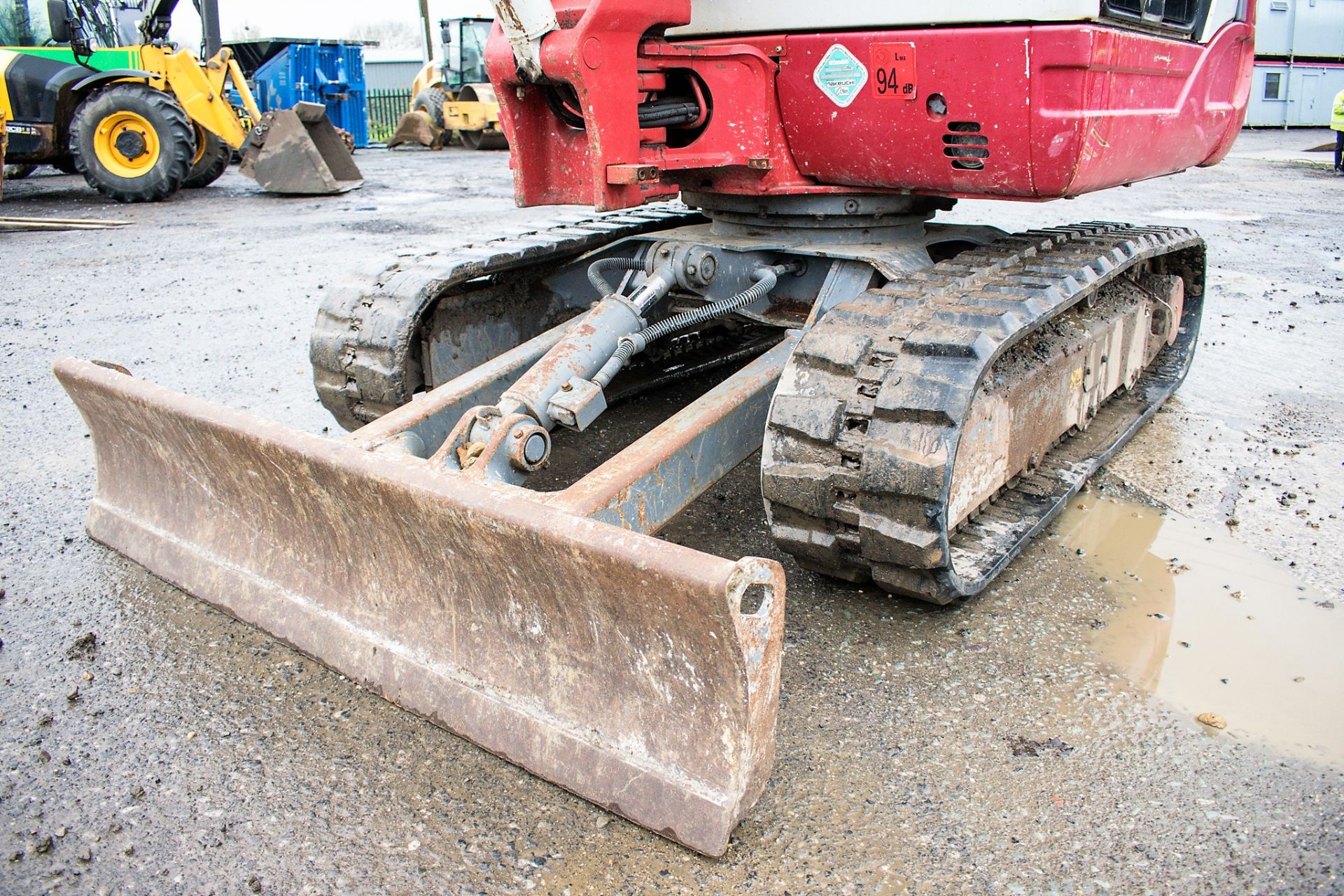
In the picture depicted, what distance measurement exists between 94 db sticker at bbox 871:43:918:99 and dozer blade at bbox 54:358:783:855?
1804 millimetres

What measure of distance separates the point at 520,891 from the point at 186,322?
579 cm

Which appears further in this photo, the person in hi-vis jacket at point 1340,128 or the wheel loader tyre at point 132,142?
the person in hi-vis jacket at point 1340,128

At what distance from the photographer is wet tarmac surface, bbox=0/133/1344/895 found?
7.14ft

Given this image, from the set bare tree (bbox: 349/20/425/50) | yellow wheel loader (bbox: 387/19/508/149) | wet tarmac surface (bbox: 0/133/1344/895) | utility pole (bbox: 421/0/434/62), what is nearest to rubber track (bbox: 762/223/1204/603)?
wet tarmac surface (bbox: 0/133/1344/895)

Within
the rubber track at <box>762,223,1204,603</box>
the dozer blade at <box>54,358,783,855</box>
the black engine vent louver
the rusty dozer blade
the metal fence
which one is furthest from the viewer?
the metal fence

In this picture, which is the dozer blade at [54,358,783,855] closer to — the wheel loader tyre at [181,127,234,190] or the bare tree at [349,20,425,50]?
the wheel loader tyre at [181,127,234,190]

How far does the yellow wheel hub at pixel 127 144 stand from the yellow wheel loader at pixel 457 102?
9.43m

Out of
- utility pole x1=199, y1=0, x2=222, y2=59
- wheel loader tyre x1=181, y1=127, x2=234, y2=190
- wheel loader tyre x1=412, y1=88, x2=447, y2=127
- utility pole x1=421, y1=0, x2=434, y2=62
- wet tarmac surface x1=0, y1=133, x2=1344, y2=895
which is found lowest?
wet tarmac surface x1=0, y1=133, x2=1344, y2=895

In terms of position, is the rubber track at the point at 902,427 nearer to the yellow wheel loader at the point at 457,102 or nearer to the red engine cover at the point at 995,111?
the red engine cover at the point at 995,111

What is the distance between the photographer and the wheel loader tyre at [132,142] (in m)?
12.3

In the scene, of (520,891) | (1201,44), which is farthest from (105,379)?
(1201,44)

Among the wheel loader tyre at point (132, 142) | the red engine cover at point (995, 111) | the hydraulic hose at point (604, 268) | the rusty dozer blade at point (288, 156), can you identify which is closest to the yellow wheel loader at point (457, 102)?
the rusty dozer blade at point (288, 156)

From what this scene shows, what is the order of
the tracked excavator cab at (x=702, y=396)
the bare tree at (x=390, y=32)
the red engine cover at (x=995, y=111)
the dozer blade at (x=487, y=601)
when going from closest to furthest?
the dozer blade at (x=487, y=601)
the tracked excavator cab at (x=702, y=396)
the red engine cover at (x=995, y=111)
the bare tree at (x=390, y=32)

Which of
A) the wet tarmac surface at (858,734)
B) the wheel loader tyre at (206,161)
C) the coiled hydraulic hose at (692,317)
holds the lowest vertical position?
the wet tarmac surface at (858,734)
